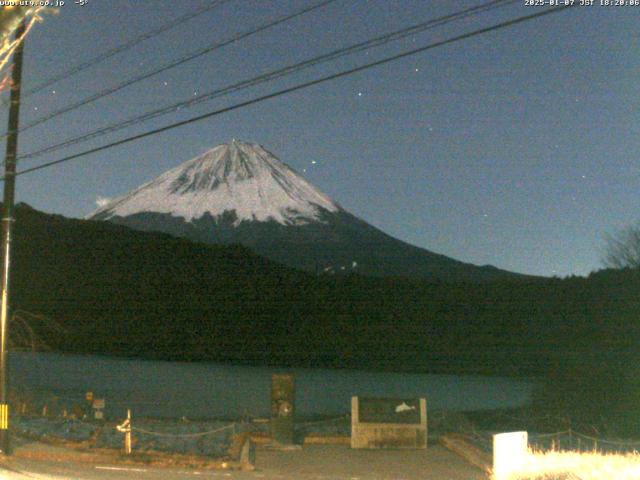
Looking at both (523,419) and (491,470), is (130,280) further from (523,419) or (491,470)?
(491,470)

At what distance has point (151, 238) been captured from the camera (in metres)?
92.8

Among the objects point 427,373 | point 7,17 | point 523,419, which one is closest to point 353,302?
point 427,373

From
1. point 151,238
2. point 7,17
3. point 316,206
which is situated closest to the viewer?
point 7,17

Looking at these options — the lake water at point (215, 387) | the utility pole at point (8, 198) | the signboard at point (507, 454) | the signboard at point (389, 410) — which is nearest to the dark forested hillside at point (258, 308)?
the lake water at point (215, 387)

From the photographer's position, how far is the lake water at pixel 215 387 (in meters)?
42.2

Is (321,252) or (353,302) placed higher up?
(321,252)

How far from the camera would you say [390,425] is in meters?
21.3

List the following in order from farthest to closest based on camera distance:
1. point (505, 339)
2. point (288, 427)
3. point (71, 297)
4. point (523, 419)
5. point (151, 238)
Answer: point (151, 238), point (71, 297), point (505, 339), point (523, 419), point (288, 427)

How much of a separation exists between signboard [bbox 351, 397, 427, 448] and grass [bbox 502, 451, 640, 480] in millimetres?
5977

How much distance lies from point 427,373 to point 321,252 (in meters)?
90.1

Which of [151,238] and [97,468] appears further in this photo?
[151,238]

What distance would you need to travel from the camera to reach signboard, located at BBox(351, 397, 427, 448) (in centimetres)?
2108

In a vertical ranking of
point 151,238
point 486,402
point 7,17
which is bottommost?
point 486,402

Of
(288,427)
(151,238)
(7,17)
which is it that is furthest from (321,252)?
(7,17)
